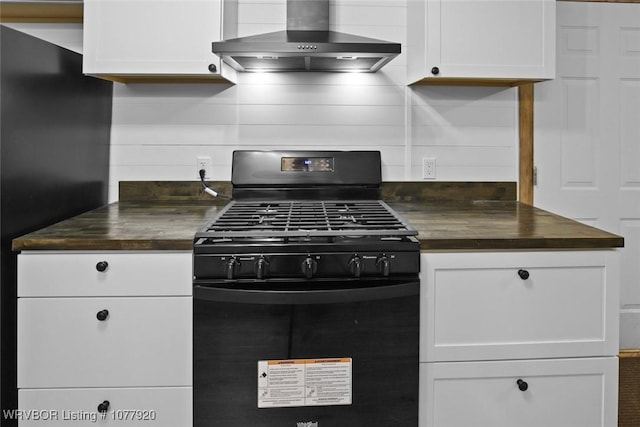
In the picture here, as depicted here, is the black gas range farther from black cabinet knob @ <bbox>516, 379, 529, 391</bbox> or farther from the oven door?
black cabinet knob @ <bbox>516, 379, 529, 391</bbox>

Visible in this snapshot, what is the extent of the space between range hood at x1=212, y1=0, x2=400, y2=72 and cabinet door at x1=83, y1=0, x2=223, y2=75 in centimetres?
13

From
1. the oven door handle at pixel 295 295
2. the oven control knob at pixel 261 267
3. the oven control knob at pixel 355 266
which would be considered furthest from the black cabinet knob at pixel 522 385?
the oven control knob at pixel 261 267

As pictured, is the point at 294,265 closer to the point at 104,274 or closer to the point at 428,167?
the point at 104,274

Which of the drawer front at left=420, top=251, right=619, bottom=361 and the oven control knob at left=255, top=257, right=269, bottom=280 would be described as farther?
the drawer front at left=420, top=251, right=619, bottom=361

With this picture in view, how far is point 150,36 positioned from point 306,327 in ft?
4.26

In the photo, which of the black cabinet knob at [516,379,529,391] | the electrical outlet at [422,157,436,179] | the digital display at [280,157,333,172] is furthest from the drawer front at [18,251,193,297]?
the electrical outlet at [422,157,436,179]

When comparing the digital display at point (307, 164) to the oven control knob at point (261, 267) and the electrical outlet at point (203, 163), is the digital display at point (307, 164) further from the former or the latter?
the oven control knob at point (261, 267)

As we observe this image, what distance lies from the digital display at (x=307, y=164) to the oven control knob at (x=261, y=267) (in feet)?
2.98

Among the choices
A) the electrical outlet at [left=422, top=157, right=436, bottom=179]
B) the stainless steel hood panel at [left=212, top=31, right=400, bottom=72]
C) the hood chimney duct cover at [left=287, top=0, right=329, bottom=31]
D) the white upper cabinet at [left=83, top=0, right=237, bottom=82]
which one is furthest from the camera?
the electrical outlet at [left=422, top=157, right=436, bottom=179]

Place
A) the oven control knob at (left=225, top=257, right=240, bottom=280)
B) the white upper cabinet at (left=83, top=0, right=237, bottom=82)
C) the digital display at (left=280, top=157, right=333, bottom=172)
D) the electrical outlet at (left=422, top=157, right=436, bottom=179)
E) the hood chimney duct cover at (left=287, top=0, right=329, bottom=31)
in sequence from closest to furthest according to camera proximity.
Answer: the oven control knob at (left=225, top=257, right=240, bottom=280)
the white upper cabinet at (left=83, top=0, right=237, bottom=82)
the hood chimney duct cover at (left=287, top=0, right=329, bottom=31)
the digital display at (left=280, top=157, right=333, bottom=172)
the electrical outlet at (left=422, top=157, right=436, bottom=179)

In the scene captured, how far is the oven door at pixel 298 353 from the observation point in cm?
174

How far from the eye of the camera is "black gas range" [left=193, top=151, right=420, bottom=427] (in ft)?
5.72

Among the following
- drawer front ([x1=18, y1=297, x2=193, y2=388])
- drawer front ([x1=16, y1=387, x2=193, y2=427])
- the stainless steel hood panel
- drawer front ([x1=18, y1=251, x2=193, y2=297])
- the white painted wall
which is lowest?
drawer front ([x1=16, y1=387, x2=193, y2=427])

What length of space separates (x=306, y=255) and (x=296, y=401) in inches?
17.3
